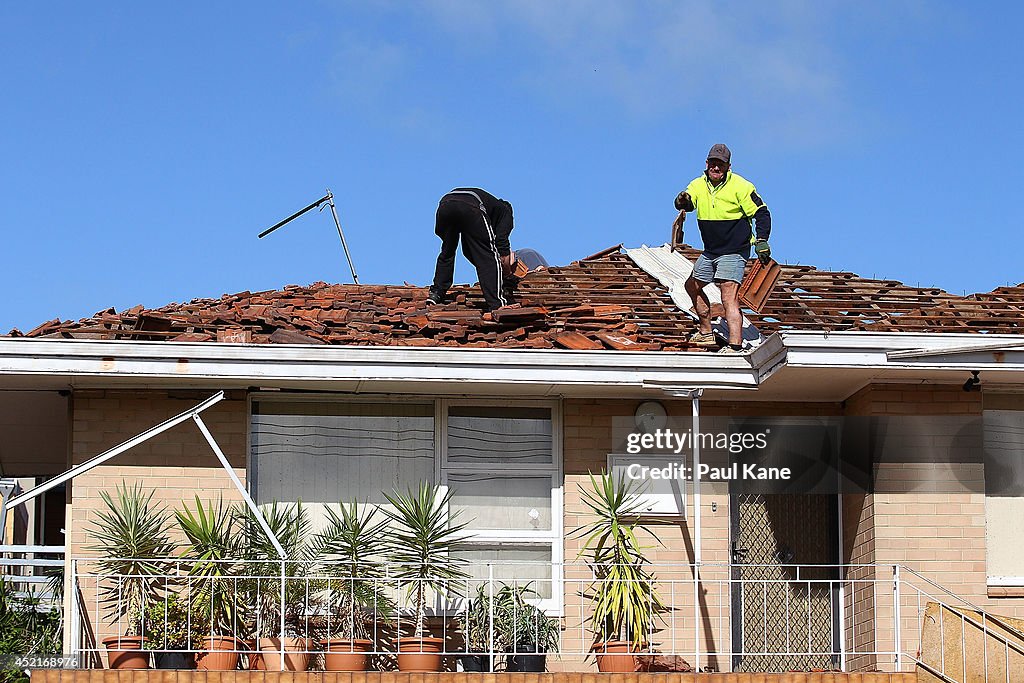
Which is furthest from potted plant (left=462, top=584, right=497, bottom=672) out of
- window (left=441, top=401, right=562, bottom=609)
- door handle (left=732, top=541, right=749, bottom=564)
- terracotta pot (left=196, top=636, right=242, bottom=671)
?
door handle (left=732, top=541, right=749, bottom=564)

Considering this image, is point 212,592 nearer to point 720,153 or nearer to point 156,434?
point 156,434

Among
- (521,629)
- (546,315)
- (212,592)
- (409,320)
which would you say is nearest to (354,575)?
(212,592)

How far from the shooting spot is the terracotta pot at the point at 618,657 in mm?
11969

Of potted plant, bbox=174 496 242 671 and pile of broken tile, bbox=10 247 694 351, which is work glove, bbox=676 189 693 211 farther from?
potted plant, bbox=174 496 242 671

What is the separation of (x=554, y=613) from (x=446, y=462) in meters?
1.54

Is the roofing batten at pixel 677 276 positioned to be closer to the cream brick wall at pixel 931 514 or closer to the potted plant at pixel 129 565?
the cream brick wall at pixel 931 514

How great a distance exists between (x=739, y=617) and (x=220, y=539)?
14.5 ft

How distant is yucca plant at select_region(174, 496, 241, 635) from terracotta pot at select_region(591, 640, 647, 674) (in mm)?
2824

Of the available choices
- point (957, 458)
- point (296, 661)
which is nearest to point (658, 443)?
point (957, 458)

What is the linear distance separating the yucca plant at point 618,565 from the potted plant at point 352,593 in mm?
1644

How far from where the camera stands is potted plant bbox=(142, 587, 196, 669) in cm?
1159

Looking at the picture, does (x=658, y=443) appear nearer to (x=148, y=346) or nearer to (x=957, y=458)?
(x=957, y=458)

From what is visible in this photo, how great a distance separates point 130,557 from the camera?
39.1ft

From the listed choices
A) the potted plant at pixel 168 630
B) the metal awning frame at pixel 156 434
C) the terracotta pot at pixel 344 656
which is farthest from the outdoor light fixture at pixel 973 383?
the potted plant at pixel 168 630
